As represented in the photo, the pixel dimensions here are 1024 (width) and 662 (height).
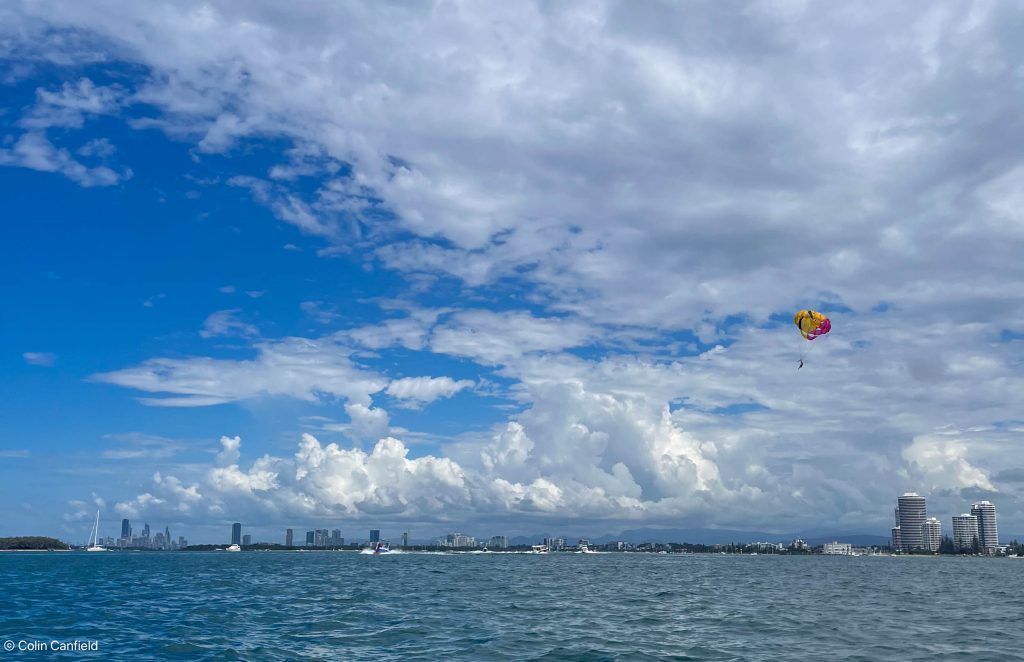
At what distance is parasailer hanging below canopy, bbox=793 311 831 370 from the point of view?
8107cm

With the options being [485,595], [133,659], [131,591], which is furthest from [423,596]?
[133,659]

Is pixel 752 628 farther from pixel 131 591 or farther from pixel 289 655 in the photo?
pixel 131 591

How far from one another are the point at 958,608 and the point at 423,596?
183ft

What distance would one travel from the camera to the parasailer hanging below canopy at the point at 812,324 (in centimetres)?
8107

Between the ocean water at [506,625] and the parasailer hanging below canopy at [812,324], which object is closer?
the ocean water at [506,625]

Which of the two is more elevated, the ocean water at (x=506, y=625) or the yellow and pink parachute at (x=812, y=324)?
the yellow and pink parachute at (x=812, y=324)

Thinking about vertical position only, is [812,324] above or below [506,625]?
above

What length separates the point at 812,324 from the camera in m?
81.8

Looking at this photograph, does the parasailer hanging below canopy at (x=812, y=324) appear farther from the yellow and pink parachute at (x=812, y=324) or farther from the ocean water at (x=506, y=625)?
the ocean water at (x=506, y=625)

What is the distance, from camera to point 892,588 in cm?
11081

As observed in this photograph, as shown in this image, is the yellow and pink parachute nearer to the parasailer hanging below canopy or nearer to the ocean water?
the parasailer hanging below canopy

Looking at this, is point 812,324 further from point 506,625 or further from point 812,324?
point 506,625

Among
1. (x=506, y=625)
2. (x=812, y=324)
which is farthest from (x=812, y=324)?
(x=506, y=625)

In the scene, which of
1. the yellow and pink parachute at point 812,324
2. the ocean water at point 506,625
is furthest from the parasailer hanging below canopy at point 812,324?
the ocean water at point 506,625
